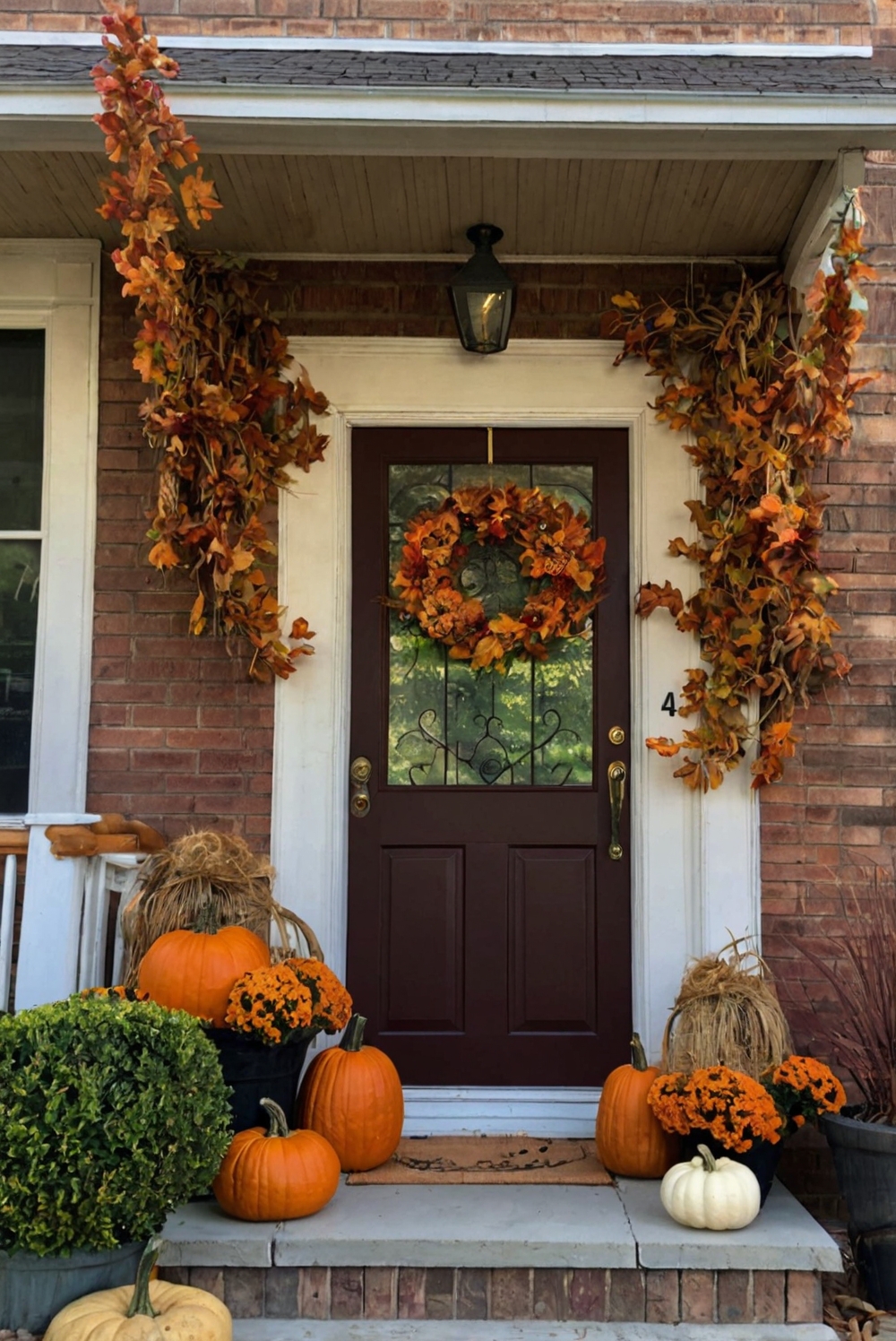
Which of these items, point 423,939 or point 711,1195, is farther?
point 423,939

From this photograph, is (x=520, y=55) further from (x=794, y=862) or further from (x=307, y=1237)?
(x=307, y=1237)

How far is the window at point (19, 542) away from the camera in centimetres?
425

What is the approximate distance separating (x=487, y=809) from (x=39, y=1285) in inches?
79.2

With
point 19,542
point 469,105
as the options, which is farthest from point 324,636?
point 469,105

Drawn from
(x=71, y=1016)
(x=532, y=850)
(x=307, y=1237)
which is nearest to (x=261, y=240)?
(x=532, y=850)

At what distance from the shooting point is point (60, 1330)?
260 cm

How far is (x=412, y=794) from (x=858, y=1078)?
1615 mm

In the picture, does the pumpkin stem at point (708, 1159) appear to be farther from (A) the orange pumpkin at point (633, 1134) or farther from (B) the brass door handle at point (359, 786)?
(B) the brass door handle at point (359, 786)

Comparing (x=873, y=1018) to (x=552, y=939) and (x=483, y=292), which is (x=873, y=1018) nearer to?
(x=552, y=939)

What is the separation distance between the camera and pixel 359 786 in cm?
428

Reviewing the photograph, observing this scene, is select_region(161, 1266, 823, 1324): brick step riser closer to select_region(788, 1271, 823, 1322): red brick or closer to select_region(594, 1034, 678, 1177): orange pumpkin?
select_region(788, 1271, 823, 1322): red brick

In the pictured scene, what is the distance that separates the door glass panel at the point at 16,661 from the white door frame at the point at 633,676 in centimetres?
84

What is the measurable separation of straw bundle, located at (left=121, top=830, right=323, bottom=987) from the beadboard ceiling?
6.39 feet

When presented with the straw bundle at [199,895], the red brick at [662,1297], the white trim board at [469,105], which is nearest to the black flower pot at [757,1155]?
the red brick at [662,1297]
